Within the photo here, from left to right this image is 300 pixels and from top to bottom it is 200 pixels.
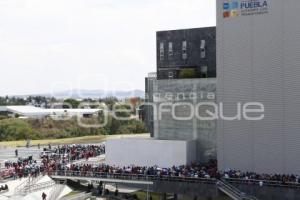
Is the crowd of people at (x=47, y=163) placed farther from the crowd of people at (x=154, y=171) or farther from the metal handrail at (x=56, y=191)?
the metal handrail at (x=56, y=191)

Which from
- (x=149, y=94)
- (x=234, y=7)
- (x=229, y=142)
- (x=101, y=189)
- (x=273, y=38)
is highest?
(x=234, y=7)

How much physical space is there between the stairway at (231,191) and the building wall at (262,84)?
13.5ft

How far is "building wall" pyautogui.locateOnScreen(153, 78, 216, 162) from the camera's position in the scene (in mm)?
42969

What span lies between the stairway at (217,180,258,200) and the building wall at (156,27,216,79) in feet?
41.2

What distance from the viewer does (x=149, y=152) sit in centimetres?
4319

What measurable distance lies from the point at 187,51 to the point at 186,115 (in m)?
6.09

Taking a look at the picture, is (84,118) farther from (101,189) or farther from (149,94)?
(101,189)

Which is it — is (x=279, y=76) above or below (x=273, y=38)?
below

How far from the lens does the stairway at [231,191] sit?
3332cm

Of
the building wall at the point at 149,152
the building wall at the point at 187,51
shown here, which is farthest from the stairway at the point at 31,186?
the building wall at the point at 187,51

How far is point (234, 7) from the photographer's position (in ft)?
129

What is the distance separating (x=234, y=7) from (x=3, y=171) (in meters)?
21.9

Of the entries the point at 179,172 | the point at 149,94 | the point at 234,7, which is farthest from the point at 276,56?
the point at 149,94

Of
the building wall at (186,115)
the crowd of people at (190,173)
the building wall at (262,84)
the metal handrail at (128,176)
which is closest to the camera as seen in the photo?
the crowd of people at (190,173)
